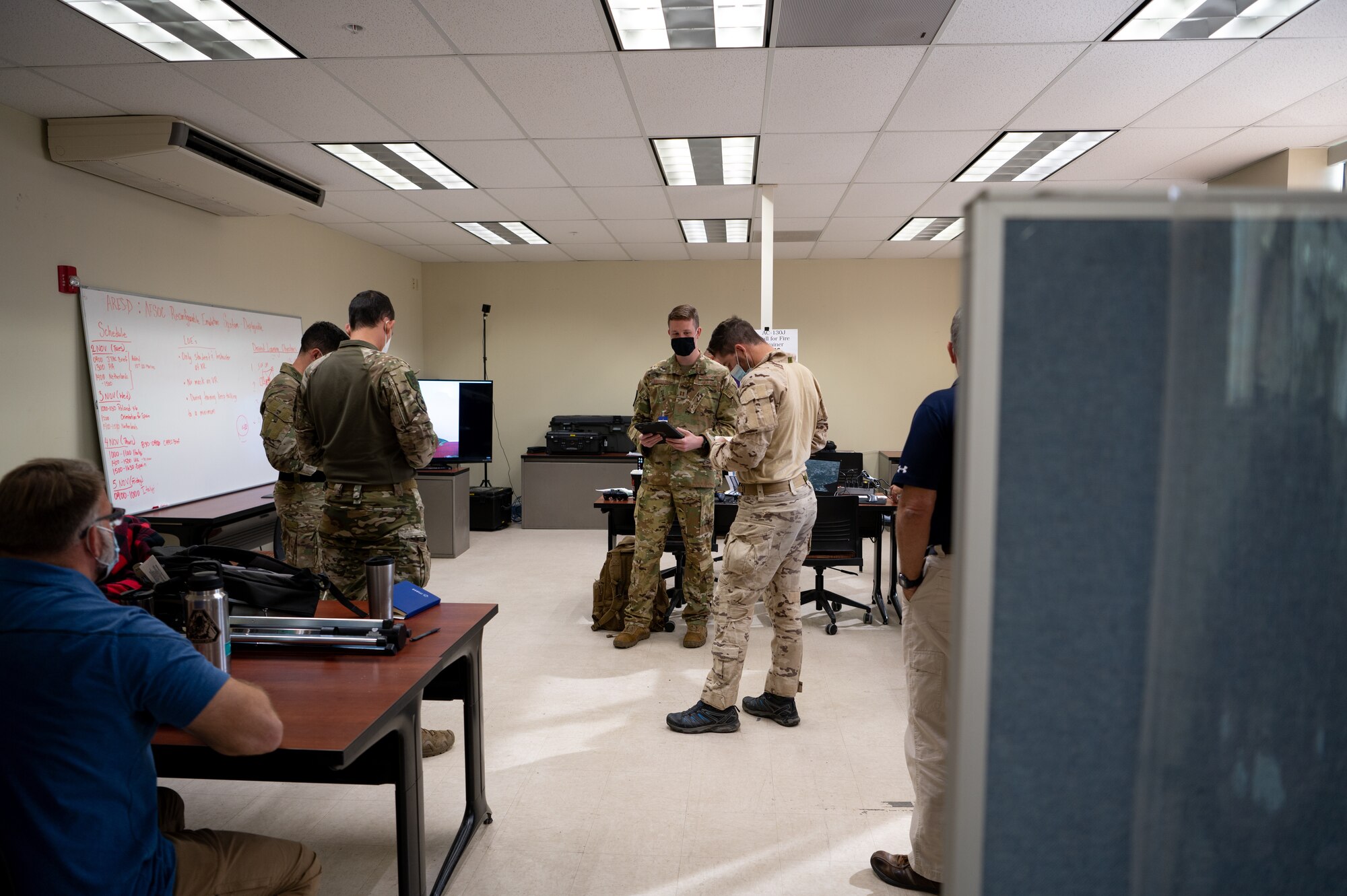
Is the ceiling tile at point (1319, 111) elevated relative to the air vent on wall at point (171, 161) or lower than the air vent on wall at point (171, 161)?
elevated

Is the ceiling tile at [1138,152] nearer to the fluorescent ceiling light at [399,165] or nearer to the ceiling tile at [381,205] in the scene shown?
the fluorescent ceiling light at [399,165]

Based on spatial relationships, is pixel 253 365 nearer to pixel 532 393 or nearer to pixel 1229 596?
pixel 532 393

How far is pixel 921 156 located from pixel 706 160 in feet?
4.00

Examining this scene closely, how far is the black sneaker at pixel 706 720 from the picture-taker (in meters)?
2.89

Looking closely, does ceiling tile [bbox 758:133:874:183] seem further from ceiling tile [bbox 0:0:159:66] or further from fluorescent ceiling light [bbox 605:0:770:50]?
ceiling tile [bbox 0:0:159:66]

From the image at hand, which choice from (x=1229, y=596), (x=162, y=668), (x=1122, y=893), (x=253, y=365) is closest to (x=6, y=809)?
(x=162, y=668)

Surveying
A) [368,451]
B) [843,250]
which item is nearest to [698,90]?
[368,451]

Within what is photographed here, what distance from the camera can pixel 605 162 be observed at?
4.23 metres

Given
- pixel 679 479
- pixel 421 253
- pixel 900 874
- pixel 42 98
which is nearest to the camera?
pixel 900 874

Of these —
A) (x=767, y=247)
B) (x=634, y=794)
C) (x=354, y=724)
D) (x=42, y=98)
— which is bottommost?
(x=634, y=794)

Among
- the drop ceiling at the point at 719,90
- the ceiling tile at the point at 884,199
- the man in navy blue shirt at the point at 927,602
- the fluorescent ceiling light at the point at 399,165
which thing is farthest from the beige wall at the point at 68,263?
the ceiling tile at the point at 884,199

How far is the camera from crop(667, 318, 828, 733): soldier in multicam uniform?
8.91 ft

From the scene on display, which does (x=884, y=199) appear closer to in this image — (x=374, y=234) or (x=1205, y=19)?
(x=1205, y=19)

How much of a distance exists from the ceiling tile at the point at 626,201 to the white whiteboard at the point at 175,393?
2466 mm
